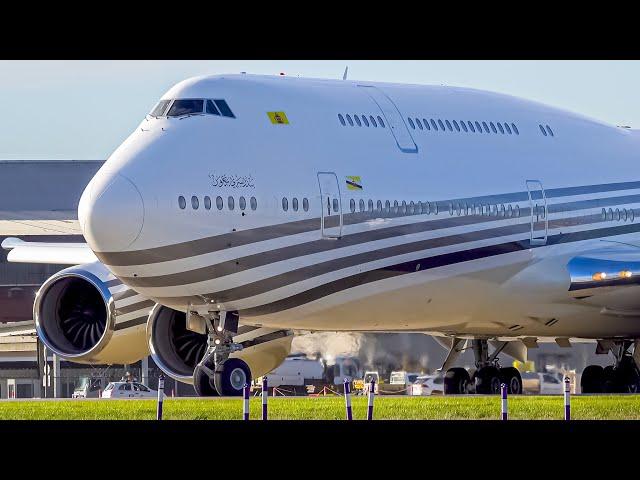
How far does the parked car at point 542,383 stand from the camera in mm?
43375

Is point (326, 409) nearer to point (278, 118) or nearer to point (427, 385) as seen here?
point (278, 118)

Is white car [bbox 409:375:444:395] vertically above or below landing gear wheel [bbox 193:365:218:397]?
above

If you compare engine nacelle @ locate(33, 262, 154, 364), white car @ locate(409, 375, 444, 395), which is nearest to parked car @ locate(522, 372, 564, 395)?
white car @ locate(409, 375, 444, 395)

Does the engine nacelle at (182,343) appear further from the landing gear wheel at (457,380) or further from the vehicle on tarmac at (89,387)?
the vehicle on tarmac at (89,387)

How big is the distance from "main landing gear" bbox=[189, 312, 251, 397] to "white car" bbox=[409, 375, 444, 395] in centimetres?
2206

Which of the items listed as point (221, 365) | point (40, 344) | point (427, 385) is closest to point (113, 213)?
point (221, 365)

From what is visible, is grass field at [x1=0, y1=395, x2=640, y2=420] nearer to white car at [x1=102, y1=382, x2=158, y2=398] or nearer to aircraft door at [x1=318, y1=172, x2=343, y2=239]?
aircraft door at [x1=318, y1=172, x2=343, y2=239]

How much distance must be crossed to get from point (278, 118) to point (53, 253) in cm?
756

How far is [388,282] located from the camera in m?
25.0

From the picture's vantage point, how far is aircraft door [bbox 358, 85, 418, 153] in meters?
25.8

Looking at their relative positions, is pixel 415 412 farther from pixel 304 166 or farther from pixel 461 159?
pixel 461 159

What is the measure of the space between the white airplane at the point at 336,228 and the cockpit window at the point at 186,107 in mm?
29

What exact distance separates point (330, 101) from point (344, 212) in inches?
82.2
